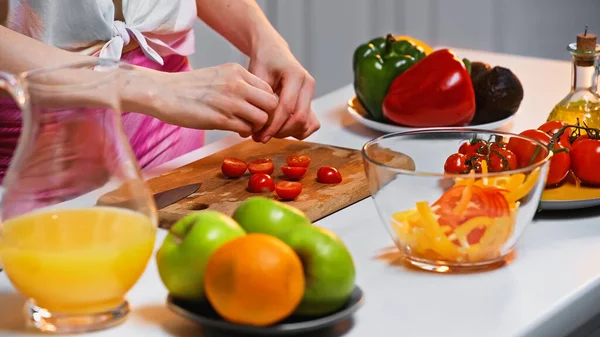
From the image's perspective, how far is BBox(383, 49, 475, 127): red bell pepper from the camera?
1.65 meters

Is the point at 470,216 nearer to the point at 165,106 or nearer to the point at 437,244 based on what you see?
the point at 437,244

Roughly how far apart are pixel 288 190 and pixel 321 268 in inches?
18.0

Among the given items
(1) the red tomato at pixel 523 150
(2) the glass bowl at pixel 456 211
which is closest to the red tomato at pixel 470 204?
(2) the glass bowl at pixel 456 211

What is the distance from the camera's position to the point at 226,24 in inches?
73.0

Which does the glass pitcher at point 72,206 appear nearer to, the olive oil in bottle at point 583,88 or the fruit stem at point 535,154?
the fruit stem at point 535,154

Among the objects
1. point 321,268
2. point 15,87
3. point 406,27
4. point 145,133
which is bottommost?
point 406,27

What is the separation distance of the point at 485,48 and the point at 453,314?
3210 mm

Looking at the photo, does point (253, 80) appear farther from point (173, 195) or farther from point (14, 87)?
point (14, 87)

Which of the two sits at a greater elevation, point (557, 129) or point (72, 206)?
point (72, 206)

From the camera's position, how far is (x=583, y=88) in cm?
148

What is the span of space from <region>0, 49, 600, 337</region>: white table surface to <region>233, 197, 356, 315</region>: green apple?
57 millimetres

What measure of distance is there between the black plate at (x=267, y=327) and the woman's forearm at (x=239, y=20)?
36.0 inches

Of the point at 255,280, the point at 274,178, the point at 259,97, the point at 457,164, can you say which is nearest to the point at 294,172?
the point at 274,178

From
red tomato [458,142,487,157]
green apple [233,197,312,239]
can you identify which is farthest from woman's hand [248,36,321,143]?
green apple [233,197,312,239]
